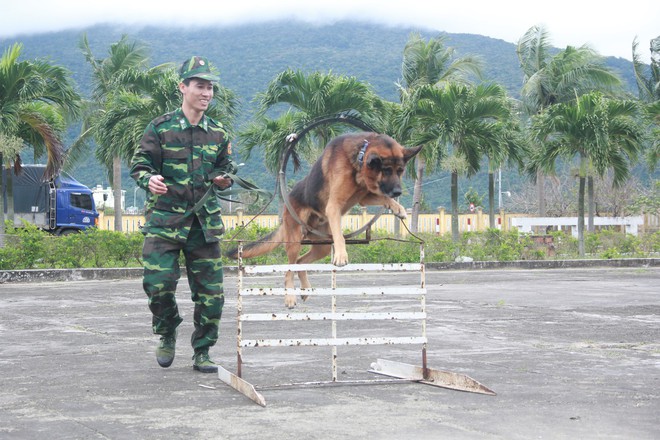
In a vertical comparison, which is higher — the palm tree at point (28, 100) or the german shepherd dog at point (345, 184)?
the palm tree at point (28, 100)

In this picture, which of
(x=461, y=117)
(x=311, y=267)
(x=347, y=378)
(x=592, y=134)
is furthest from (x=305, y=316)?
(x=592, y=134)

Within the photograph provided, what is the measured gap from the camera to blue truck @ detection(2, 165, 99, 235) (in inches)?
1575

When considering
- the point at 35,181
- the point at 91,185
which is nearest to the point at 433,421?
the point at 35,181

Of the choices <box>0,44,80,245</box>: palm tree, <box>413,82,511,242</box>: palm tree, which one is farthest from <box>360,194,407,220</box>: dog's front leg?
<box>413,82,511,242</box>: palm tree

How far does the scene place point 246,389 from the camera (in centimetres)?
614

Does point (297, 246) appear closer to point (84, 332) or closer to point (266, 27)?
point (84, 332)

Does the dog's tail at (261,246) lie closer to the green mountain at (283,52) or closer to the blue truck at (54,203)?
the blue truck at (54,203)

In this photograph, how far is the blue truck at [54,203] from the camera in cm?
4000

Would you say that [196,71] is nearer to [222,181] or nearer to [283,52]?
[222,181]

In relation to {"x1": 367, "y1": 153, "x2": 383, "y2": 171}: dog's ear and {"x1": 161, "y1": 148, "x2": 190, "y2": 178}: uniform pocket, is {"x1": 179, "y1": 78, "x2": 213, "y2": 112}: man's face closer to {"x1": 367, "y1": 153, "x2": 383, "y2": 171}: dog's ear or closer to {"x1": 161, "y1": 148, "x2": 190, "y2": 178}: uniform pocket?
{"x1": 161, "y1": 148, "x2": 190, "y2": 178}: uniform pocket

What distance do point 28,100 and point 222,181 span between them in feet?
63.0

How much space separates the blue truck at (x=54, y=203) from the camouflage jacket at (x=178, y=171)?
3397 cm

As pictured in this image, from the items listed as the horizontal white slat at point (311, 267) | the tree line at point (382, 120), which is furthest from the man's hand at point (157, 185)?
the tree line at point (382, 120)

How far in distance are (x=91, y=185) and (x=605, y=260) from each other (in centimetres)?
8038
